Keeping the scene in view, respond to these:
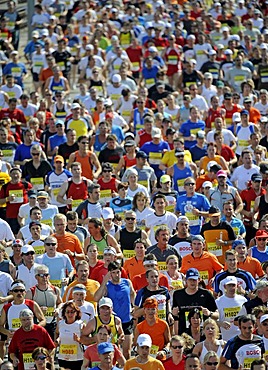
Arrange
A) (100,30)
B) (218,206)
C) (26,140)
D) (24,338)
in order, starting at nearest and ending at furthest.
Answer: (24,338) < (218,206) < (26,140) < (100,30)

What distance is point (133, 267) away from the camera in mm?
16109

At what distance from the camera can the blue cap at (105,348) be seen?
1328 cm

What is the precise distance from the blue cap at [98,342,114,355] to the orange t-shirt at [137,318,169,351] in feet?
3.41

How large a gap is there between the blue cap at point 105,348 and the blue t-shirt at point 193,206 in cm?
496

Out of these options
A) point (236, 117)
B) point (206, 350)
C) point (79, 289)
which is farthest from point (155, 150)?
point (206, 350)

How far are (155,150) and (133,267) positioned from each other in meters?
5.28

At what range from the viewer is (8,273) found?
628 inches

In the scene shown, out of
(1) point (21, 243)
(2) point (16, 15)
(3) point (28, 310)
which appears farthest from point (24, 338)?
(2) point (16, 15)

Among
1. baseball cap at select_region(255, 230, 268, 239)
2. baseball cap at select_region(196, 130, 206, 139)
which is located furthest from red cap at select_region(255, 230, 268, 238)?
baseball cap at select_region(196, 130, 206, 139)

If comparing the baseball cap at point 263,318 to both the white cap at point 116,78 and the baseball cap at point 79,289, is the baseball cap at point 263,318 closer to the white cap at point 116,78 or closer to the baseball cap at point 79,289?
the baseball cap at point 79,289

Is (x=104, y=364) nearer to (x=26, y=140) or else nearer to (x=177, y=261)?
(x=177, y=261)

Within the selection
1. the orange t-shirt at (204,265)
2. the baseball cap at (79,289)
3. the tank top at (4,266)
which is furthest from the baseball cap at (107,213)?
the baseball cap at (79,289)

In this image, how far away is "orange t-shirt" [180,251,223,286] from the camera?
52.5ft

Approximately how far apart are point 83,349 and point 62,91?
1156 cm
